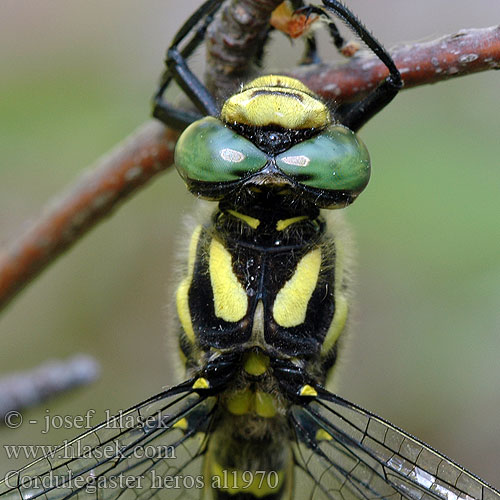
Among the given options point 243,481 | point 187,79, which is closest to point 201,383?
point 243,481

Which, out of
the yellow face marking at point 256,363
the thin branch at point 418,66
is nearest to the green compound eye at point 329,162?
the thin branch at point 418,66

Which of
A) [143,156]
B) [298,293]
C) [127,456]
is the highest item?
[143,156]

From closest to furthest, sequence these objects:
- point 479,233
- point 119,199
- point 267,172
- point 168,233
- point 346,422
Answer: point 267,172 → point 346,422 → point 119,199 → point 479,233 → point 168,233

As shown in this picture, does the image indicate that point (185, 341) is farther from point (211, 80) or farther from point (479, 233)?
point (479, 233)

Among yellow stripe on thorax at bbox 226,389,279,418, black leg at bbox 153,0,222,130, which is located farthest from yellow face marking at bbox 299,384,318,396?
black leg at bbox 153,0,222,130

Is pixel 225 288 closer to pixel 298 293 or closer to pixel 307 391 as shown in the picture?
pixel 298 293

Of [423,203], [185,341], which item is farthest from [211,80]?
[423,203]
